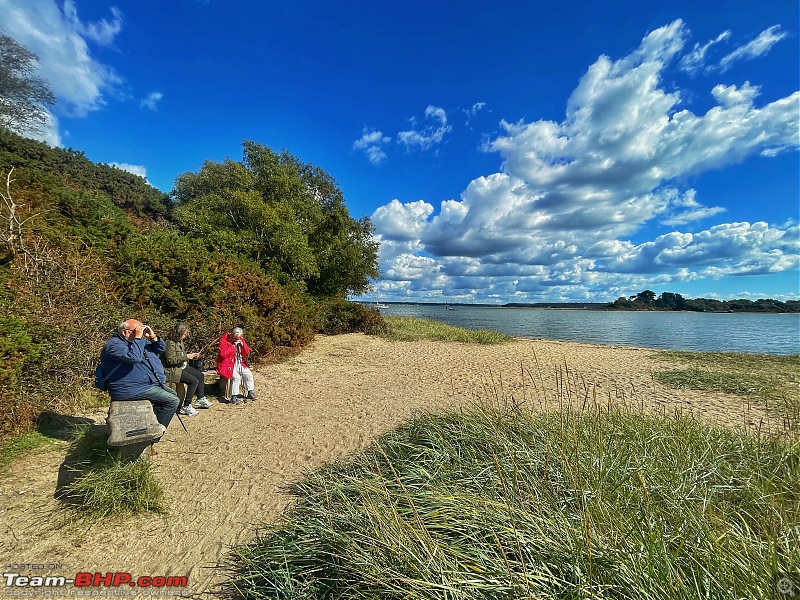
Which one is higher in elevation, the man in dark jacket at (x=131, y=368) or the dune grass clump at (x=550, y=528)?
the man in dark jacket at (x=131, y=368)

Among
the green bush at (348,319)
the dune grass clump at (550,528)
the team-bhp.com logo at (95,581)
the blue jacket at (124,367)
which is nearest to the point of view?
the dune grass clump at (550,528)

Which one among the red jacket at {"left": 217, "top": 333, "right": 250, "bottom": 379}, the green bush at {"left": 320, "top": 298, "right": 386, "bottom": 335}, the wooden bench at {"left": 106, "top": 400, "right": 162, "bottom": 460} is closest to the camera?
the wooden bench at {"left": 106, "top": 400, "right": 162, "bottom": 460}

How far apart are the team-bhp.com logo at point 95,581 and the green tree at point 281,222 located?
10.3 metres

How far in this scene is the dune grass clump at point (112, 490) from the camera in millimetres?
2930

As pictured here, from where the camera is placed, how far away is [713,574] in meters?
1.72

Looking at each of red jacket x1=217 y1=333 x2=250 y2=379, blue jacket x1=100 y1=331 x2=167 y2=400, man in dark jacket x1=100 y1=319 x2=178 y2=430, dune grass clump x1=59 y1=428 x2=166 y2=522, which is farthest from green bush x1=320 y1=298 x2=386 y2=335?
dune grass clump x1=59 y1=428 x2=166 y2=522

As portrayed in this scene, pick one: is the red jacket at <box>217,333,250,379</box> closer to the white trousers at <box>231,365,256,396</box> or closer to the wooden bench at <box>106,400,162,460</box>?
the white trousers at <box>231,365,256,396</box>

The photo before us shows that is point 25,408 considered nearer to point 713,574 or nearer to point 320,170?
point 713,574

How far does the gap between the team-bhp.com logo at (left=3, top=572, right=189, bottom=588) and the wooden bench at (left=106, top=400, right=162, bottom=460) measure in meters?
1.06

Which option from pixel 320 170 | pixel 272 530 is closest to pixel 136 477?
pixel 272 530

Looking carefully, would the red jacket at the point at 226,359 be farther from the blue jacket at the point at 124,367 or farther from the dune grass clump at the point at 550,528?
the dune grass clump at the point at 550,528

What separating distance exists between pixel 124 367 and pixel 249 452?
186cm

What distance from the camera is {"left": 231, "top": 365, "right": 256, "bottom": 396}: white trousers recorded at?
6.49 metres

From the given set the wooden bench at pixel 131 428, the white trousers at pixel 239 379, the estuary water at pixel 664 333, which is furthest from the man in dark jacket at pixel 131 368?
the estuary water at pixel 664 333
